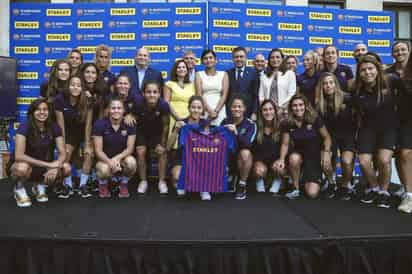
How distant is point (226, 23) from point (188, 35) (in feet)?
2.44

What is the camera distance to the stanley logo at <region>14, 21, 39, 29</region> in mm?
5840

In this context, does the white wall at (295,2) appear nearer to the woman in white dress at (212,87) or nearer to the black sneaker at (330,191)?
the woman in white dress at (212,87)

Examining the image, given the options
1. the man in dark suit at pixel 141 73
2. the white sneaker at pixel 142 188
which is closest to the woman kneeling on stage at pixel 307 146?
the white sneaker at pixel 142 188

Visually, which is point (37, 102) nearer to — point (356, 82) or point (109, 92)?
point (109, 92)

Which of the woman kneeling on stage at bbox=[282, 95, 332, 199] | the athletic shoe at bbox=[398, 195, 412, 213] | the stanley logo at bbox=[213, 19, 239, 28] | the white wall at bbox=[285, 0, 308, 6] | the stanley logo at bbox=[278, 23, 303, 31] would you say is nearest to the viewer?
the athletic shoe at bbox=[398, 195, 412, 213]

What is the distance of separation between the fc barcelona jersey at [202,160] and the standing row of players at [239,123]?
0.16 meters

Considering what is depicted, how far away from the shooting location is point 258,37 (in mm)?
6008

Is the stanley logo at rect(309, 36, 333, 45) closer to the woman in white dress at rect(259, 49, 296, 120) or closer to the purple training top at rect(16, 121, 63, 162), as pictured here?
the woman in white dress at rect(259, 49, 296, 120)

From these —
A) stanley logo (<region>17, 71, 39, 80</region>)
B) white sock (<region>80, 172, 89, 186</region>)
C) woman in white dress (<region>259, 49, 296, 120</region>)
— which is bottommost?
white sock (<region>80, 172, 89, 186</region>)

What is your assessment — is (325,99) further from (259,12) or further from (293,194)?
(259,12)

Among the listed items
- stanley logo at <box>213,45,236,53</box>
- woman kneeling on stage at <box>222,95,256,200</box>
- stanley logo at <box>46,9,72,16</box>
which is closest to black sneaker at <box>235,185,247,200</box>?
woman kneeling on stage at <box>222,95,256,200</box>

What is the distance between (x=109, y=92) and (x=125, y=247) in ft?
7.71

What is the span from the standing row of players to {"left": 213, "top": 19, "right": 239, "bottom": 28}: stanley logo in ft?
5.65

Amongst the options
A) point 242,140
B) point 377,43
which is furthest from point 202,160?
point 377,43
